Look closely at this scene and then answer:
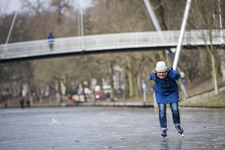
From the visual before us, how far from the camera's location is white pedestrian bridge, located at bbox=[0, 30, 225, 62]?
98.9 ft

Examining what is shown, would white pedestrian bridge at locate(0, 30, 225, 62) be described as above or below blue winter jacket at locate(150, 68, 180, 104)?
above

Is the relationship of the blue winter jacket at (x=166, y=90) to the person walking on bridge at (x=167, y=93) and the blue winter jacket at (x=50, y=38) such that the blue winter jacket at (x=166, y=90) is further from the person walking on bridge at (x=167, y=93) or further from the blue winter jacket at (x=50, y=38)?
the blue winter jacket at (x=50, y=38)

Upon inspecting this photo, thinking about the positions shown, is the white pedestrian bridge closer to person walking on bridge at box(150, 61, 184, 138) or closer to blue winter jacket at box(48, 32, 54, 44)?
blue winter jacket at box(48, 32, 54, 44)

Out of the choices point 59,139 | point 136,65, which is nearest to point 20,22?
point 136,65

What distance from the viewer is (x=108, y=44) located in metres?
34.5

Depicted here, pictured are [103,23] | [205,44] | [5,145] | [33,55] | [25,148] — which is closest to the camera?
[25,148]

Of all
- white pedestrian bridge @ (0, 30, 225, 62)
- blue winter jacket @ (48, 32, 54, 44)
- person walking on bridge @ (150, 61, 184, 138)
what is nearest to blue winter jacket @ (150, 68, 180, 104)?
person walking on bridge @ (150, 61, 184, 138)

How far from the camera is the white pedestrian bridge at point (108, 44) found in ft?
98.9

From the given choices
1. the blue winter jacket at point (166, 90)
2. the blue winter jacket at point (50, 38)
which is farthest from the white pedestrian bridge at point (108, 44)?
the blue winter jacket at point (166, 90)

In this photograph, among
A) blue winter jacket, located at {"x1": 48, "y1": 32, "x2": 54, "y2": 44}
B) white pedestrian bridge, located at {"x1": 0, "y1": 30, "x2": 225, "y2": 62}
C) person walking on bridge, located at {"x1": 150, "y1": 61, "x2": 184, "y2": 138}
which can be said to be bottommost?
person walking on bridge, located at {"x1": 150, "y1": 61, "x2": 184, "y2": 138}

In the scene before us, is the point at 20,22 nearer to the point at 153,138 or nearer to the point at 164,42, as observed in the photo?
the point at 164,42

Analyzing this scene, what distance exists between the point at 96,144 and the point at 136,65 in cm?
4274

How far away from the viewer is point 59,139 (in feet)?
30.2

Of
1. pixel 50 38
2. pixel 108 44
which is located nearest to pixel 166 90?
pixel 108 44
